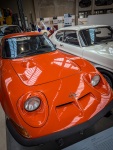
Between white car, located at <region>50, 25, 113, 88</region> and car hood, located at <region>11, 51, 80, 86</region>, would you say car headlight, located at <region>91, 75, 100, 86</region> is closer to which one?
car hood, located at <region>11, 51, 80, 86</region>

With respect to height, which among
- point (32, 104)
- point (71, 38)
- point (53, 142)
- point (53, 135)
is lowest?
point (53, 142)

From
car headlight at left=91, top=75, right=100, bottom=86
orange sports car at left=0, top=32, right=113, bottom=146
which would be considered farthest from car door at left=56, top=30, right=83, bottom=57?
car headlight at left=91, top=75, right=100, bottom=86

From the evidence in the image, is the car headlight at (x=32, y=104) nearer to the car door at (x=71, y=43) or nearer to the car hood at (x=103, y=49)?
the car hood at (x=103, y=49)

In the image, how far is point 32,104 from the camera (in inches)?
50.4

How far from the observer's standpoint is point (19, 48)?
7.60ft

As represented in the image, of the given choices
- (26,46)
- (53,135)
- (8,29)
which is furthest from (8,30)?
(53,135)

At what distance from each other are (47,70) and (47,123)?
28.8 inches

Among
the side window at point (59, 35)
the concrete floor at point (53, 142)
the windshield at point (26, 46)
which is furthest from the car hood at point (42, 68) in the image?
the side window at point (59, 35)

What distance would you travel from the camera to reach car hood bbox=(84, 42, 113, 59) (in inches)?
96.4

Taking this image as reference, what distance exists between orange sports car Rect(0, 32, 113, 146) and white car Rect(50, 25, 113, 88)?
75 cm

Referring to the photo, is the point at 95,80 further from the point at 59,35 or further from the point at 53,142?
the point at 59,35

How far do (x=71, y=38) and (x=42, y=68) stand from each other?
1.86m

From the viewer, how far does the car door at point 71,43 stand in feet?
9.89

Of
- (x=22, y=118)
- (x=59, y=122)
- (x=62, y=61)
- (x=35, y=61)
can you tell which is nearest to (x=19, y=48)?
(x=35, y=61)
